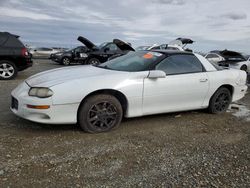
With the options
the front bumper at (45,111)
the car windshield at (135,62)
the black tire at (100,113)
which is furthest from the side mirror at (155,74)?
the front bumper at (45,111)

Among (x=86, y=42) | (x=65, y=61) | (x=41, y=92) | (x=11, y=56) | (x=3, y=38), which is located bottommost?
(x=41, y=92)

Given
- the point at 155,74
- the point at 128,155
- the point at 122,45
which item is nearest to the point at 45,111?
the point at 128,155

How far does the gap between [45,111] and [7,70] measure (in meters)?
5.84

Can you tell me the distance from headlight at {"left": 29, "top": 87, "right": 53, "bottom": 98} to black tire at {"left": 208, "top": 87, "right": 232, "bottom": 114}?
3.11 m

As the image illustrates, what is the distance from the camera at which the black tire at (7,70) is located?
8.36 m

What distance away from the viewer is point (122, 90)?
380 centimetres

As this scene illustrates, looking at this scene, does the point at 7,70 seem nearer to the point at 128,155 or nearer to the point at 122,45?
the point at 122,45

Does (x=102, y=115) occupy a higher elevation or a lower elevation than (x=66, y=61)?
lower

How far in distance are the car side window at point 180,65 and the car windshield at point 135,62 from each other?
15cm

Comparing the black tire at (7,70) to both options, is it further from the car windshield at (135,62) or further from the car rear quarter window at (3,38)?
the car windshield at (135,62)

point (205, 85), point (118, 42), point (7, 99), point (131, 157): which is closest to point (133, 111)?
point (131, 157)

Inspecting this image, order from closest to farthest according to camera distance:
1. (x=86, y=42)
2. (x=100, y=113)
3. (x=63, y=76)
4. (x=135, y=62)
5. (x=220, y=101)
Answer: (x=100, y=113) < (x=63, y=76) < (x=135, y=62) < (x=220, y=101) < (x=86, y=42)

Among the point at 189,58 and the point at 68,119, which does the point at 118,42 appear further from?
the point at 68,119

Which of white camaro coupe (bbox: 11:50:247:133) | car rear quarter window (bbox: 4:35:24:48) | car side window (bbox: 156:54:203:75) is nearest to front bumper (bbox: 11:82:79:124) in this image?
white camaro coupe (bbox: 11:50:247:133)
